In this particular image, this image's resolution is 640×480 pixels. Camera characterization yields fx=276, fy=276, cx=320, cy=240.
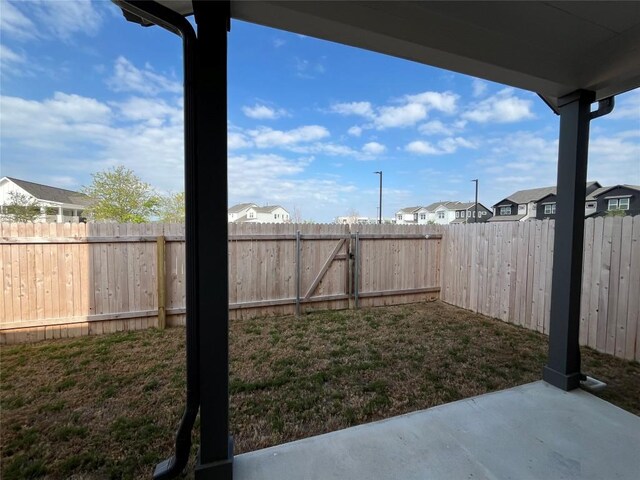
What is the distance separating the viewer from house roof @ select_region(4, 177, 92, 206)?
50.1ft

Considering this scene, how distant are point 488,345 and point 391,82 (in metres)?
7.22

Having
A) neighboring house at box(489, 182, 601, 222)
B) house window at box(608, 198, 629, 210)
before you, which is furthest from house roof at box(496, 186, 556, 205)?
house window at box(608, 198, 629, 210)

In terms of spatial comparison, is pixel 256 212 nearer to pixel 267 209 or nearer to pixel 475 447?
pixel 267 209

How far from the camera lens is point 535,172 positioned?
56.9 feet

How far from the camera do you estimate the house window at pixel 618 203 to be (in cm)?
1961

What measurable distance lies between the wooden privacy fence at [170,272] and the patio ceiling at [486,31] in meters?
3.43

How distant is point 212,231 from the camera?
4.45 feet

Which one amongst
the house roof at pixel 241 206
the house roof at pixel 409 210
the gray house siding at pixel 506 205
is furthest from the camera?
the house roof at pixel 409 210

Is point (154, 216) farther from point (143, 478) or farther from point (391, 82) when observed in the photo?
point (143, 478)

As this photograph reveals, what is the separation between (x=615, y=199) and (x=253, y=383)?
2853 centimetres

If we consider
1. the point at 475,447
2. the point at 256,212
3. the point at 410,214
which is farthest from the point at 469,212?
the point at 475,447

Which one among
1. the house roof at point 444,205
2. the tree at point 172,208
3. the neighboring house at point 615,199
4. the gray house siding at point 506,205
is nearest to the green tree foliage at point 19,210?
the tree at point 172,208

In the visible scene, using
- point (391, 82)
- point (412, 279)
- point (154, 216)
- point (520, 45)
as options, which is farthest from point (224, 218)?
point (154, 216)

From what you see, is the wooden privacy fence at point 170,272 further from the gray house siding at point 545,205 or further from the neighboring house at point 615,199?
the gray house siding at point 545,205
